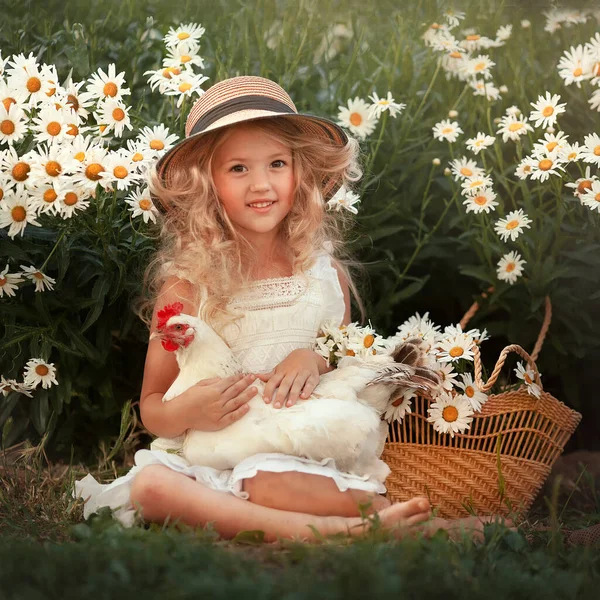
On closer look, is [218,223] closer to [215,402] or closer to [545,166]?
[215,402]

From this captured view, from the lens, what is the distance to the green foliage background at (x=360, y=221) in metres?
2.64

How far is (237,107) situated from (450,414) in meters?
0.99

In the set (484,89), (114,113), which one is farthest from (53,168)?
(484,89)

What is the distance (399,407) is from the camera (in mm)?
2322

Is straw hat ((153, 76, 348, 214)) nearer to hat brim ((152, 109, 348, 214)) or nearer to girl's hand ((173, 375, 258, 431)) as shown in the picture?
hat brim ((152, 109, 348, 214))

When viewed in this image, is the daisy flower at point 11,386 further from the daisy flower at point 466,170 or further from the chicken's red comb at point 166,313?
the daisy flower at point 466,170

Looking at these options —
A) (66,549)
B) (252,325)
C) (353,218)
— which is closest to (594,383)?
(353,218)

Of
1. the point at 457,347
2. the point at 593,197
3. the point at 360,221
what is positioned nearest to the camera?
the point at 457,347

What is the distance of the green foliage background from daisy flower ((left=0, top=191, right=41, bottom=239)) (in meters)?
0.13

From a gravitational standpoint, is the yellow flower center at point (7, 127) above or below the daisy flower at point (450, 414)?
above

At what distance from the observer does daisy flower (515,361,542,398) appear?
7.75 ft

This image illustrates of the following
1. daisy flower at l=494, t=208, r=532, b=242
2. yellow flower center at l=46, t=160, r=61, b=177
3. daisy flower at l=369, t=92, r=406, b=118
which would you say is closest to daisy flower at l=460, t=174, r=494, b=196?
daisy flower at l=494, t=208, r=532, b=242

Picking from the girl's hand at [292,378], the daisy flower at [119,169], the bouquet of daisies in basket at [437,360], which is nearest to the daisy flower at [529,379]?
the bouquet of daisies in basket at [437,360]

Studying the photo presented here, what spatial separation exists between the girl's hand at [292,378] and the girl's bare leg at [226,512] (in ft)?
0.94
